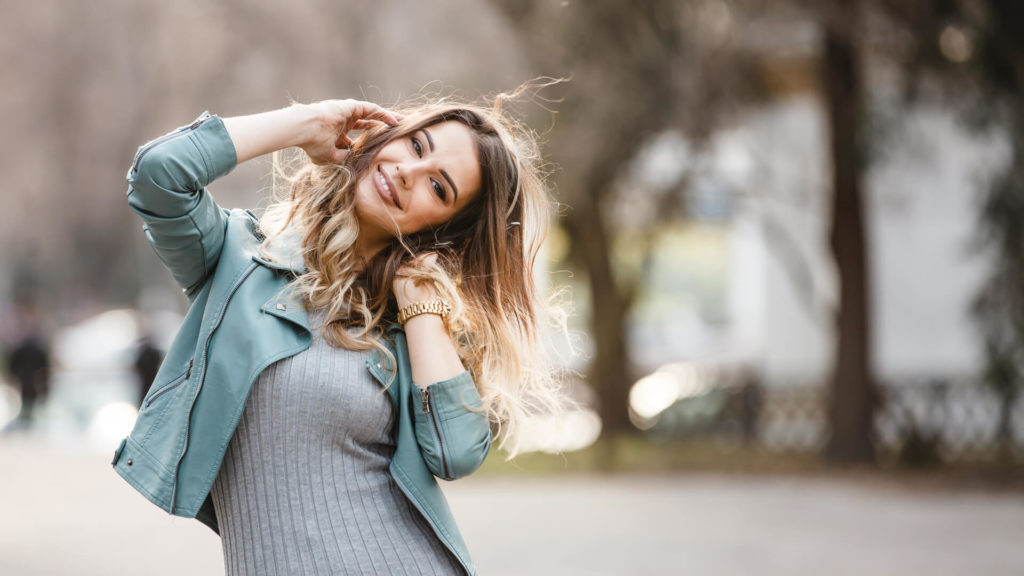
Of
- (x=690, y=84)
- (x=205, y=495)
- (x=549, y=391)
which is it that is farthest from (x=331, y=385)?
(x=690, y=84)

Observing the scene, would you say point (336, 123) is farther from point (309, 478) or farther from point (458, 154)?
point (309, 478)

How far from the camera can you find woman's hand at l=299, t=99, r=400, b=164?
7.84 feet

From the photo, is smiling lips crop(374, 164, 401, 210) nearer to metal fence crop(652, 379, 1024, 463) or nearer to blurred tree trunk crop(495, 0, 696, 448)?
blurred tree trunk crop(495, 0, 696, 448)

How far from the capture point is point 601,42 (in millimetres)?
A: 11016

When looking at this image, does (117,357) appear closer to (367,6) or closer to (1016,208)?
(367,6)

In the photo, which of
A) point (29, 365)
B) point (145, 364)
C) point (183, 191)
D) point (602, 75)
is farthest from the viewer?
point (29, 365)

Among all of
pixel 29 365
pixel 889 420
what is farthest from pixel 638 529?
pixel 29 365

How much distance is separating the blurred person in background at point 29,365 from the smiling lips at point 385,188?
614 inches

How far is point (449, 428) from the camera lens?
87.7 inches

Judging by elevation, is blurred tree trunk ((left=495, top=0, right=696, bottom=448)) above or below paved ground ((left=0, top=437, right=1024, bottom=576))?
above

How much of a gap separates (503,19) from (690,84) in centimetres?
224

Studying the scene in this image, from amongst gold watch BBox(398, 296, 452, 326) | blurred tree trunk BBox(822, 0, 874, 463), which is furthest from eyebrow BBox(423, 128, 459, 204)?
blurred tree trunk BBox(822, 0, 874, 463)

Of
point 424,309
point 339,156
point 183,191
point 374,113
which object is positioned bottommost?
point 424,309

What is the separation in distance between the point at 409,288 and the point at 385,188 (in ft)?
0.73
